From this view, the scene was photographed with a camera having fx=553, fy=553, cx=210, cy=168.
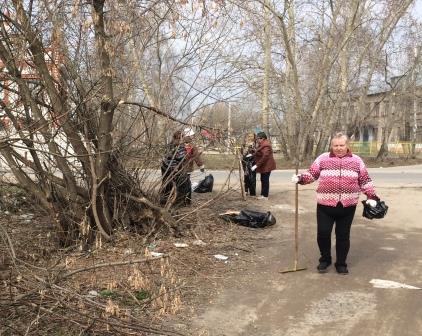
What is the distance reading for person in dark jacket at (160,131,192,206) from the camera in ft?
26.4

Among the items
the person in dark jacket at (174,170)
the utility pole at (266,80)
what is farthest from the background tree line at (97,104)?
the utility pole at (266,80)

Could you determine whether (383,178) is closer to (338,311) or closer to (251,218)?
(251,218)

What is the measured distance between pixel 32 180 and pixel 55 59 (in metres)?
1.62

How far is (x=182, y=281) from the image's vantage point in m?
5.84

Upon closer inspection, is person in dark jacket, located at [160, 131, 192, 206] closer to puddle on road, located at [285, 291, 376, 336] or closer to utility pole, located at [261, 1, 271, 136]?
puddle on road, located at [285, 291, 376, 336]

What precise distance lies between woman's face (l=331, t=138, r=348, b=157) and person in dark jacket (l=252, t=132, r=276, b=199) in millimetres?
5121

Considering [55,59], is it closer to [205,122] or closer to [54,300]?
[205,122]

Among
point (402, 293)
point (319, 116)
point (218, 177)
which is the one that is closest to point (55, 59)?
point (402, 293)

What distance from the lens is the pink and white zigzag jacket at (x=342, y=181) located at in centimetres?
613

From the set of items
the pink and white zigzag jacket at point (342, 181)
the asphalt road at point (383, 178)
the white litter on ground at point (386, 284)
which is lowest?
the white litter on ground at point (386, 284)

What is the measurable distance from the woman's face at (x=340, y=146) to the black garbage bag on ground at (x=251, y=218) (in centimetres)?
280

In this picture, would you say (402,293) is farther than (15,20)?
No

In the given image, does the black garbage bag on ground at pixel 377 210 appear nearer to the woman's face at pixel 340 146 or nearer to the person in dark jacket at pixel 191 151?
the woman's face at pixel 340 146

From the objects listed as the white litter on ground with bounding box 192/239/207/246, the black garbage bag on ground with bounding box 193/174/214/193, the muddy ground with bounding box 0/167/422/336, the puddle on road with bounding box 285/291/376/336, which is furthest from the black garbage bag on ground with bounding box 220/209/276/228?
the puddle on road with bounding box 285/291/376/336
